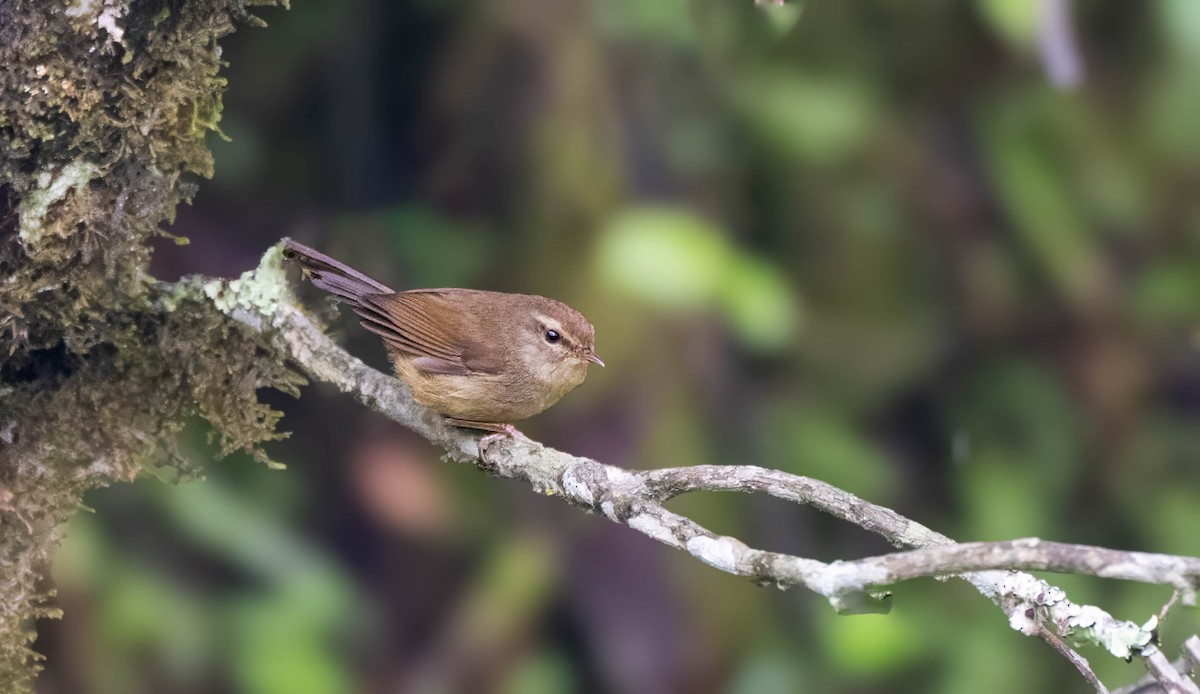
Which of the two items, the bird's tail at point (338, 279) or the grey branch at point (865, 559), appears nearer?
the grey branch at point (865, 559)

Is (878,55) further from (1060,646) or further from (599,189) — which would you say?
(1060,646)

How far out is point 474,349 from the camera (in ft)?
6.58

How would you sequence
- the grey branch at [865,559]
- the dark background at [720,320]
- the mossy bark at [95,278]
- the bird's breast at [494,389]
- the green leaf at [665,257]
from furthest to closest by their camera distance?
the green leaf at [665,257] < the dark background at [720,320] < the bird's breast at [494,389] < the mossy bark at [95,278] < the grey branch at [865,559]

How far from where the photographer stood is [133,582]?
103 inches

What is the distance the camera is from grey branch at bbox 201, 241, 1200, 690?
3.60 ft

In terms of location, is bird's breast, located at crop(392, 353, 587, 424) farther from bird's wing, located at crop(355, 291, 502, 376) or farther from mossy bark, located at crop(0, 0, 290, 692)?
mossy bark, located at crop(0, 0, 290, 692)

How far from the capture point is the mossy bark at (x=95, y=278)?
5.38 ft

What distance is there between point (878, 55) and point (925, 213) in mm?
513

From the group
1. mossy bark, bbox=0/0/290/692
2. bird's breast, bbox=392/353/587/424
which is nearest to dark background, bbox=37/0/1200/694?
mossy bark, bbox=0/0/290/692

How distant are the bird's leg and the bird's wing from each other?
0.10m

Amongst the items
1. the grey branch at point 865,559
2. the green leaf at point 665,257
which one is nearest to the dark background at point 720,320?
the green leaf at point 665,257

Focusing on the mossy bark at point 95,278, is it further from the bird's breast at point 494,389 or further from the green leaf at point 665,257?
the green leaf at point 665,257

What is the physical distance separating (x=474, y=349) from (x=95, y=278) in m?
0.70

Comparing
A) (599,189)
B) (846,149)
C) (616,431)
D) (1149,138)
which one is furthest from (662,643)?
(1149,138)
